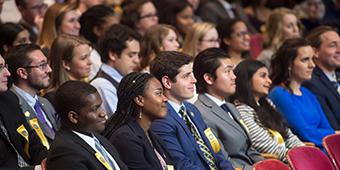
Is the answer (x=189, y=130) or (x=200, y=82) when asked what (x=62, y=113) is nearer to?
(x=189, y=130)

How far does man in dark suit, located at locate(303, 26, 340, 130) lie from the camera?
21.1 ft

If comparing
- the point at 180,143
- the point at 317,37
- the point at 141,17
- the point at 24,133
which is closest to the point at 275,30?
the point at 317,37

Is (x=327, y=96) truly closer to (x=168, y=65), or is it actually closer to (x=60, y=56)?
(x=168, y=65)

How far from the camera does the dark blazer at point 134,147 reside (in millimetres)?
4215

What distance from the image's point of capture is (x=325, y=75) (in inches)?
260

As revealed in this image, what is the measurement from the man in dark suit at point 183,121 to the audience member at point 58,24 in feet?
4.91

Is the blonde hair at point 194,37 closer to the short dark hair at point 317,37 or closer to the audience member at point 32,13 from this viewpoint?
the short dark hair at point 317,37

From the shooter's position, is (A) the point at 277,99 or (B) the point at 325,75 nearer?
(A) the point at 277,99

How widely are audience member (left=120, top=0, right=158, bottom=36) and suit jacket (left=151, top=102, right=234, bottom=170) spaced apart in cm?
216

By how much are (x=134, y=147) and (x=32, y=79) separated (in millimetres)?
867

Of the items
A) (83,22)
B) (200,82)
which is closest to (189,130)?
(200,82)

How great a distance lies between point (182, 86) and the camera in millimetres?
4809

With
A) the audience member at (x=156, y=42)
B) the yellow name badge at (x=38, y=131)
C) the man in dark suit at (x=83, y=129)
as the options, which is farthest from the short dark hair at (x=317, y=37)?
the man in dark suit at (x=83, y=129)

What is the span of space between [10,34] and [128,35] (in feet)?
2.67
